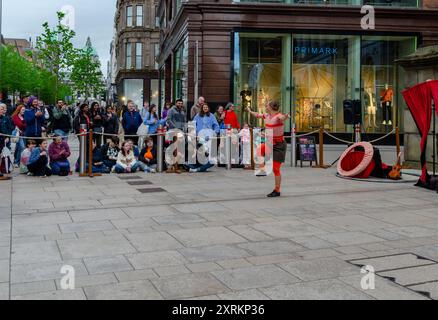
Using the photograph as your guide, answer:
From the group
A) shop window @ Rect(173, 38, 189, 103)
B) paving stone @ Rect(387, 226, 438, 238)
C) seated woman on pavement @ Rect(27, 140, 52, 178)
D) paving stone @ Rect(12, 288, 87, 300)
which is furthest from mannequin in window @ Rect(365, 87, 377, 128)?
paving stone @ Rect(12, 288, 87, 300)

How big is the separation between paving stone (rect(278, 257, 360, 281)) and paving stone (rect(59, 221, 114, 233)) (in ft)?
9.64

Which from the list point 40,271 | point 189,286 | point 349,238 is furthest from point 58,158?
point 189,286

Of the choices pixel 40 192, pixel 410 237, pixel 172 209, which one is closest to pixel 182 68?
pixel 40 192

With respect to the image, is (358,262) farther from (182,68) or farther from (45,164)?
(182,68)

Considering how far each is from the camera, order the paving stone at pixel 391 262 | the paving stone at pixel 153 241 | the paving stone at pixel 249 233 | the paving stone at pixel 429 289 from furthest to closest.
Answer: the paving stone at pixel 249 233 → the paving stone at pixel 153 241 → the paving stone at pixel 391 262 → the paving stone at pixel 429 289

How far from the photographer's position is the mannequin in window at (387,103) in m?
25.0

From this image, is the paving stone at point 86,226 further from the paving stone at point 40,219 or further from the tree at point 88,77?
the tree at point 88,77

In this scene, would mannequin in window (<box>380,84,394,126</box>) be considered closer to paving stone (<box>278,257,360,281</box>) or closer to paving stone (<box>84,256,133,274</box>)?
paving stone (<box>278,257,360,281</box>)

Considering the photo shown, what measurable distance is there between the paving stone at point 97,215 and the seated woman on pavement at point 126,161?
5.63 meters

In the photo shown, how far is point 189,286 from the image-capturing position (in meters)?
4.81

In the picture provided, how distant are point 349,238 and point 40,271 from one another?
375 centimetres

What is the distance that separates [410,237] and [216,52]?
709 inches

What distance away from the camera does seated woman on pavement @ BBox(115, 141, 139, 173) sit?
1436 cm

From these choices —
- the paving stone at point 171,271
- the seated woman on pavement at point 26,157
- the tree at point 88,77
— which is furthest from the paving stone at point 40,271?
the tree at point 88,77
